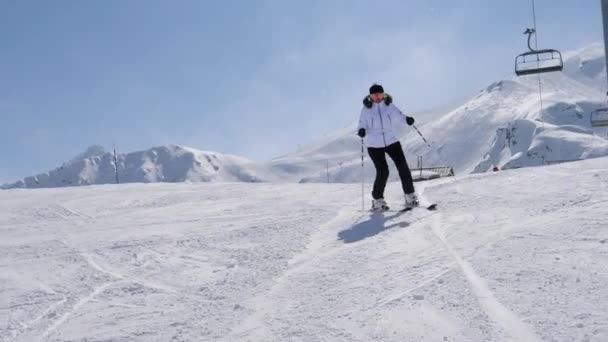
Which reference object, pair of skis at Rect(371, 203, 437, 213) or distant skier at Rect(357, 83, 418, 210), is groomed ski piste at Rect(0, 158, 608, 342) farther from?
distant skier at Rect(357, 83, 418, 210)

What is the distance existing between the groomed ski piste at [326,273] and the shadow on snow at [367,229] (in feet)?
0.09

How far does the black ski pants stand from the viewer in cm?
867

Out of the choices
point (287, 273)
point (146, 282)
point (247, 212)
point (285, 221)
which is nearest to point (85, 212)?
point (247, 212)

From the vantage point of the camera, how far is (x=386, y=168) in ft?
30.0

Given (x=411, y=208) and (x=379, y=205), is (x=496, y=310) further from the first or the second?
(x=379, y=205)

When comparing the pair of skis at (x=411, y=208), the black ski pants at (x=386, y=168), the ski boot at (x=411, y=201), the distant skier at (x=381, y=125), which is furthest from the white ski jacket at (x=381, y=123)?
the pair of skis at (x=411, y=208)

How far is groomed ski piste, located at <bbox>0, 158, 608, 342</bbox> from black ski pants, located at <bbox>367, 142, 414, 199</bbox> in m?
0.62

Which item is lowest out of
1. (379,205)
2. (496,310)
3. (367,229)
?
(496,310)

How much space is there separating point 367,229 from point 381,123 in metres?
3.04

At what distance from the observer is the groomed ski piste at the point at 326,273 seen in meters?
3.27

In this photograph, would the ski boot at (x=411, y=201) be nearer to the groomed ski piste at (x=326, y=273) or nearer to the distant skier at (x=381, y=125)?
the groomed ski piste at (x=326, y=273)

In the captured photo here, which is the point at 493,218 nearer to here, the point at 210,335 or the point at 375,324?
the point at 375,324

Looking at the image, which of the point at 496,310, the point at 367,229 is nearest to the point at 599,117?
the point at 367,229

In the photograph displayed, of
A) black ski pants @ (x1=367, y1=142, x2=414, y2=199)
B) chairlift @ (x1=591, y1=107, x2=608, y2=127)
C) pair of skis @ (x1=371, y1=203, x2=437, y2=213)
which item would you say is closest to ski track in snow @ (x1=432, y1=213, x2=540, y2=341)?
pair of skis @ (x1=371, y1=203, x2=437, y2=213)
